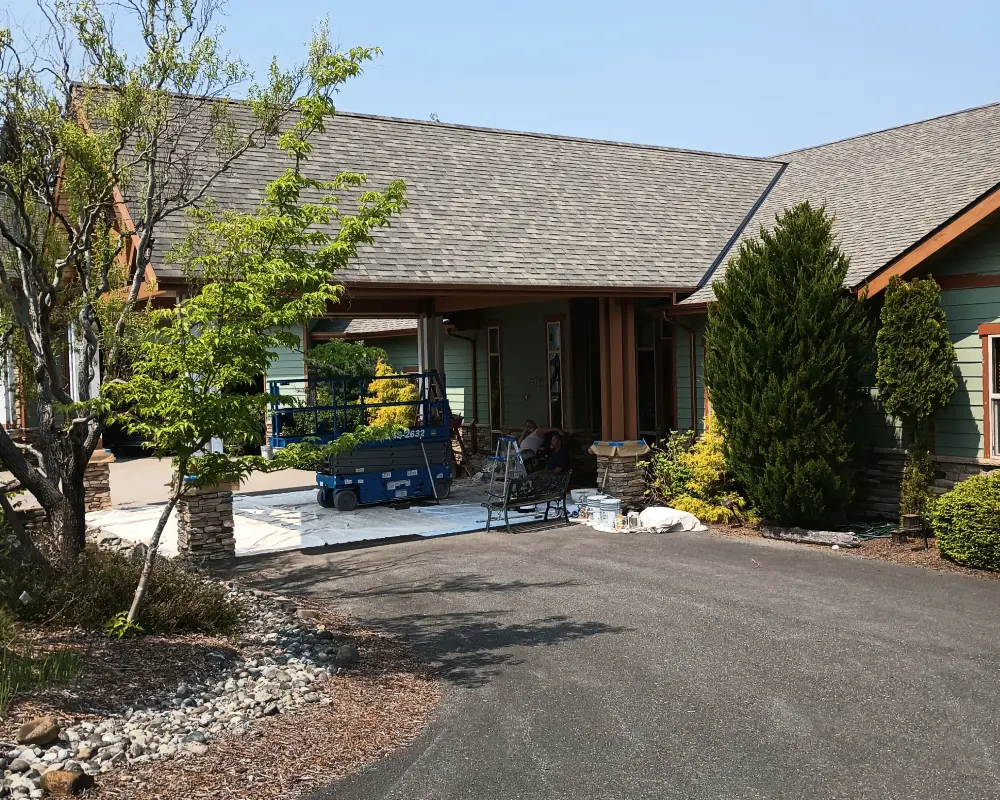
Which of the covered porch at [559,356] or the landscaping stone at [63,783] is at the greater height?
the covered porch at [559,356]

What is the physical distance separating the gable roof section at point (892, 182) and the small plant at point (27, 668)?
10.2m

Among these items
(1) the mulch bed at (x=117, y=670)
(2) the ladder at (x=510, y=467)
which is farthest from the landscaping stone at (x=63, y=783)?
(2) the ladder at (x=510, y=467)

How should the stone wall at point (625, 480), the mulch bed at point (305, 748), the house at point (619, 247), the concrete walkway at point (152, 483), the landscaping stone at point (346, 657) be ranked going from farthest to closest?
the concrete walkway at point (152, 483) < the stone wall at point (625, 480) < the house at point (619, 247) < the landscaping stone at point (346, 657) < the mulch bed at point (305, 748)

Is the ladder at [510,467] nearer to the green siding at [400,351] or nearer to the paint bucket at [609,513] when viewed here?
the paint bucket at [609,513]

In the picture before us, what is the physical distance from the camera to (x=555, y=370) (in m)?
18.8

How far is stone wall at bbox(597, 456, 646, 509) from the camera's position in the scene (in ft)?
48.5

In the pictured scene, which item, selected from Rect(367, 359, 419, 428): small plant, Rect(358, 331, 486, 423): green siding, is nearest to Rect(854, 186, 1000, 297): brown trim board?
Rect(358, 331, 486, 423): green siding

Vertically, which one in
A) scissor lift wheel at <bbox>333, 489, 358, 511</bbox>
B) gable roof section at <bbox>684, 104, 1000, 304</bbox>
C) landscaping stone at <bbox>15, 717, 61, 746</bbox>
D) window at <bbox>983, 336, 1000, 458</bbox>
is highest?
gable roof section at <bbox>684, 104, 1000, 304</bbox>

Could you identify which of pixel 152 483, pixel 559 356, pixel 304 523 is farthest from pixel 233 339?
pixel 152 483

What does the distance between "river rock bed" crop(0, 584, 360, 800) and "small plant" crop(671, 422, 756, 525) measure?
6.87 metres

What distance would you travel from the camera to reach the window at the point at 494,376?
20641 mm

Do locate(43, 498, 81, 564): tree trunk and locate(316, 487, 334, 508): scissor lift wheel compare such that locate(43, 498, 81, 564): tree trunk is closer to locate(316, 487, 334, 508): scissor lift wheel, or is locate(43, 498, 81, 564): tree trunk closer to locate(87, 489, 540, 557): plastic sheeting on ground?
locate(87, 489, 540, 557): plastic sheeting on ground

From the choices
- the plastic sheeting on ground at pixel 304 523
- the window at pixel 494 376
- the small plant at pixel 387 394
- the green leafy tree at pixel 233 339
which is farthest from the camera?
the small plant at pixel 387 394

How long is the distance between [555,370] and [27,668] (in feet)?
44.2
